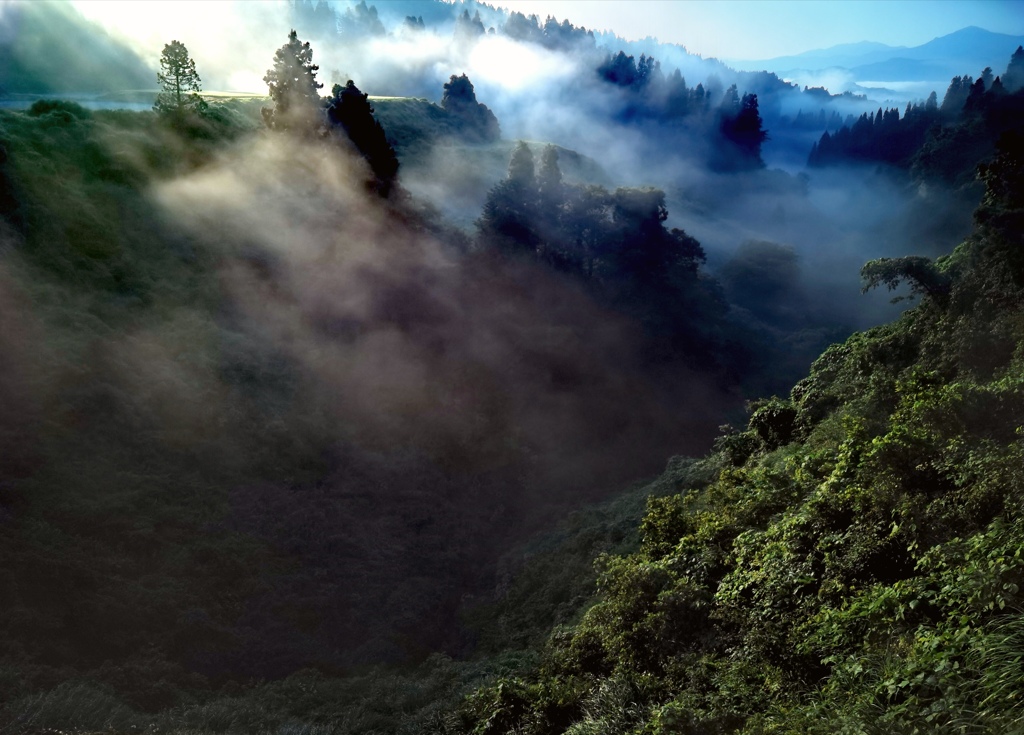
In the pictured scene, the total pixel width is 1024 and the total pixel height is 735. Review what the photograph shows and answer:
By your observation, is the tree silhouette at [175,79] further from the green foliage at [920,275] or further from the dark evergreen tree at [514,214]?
the green foliage at [920,275]

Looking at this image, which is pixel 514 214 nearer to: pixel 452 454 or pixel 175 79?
pixel 452 454

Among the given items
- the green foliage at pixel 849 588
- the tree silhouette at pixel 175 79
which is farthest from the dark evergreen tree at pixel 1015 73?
the green foliage at pixel 849 588

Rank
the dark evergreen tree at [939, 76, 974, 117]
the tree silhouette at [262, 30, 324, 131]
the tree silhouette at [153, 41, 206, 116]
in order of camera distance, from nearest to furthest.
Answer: the tree silhouette at [153, 41, 206, 116] → the tree silhouette at [262, 30, 324, 131] → the dark evergreen tree at [939, 76, 974, 117]

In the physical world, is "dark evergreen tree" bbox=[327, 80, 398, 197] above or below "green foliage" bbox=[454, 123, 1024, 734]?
above

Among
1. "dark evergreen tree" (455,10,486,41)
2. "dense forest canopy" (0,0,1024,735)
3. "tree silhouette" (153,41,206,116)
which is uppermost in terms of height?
"dark evergreen tree" (455,10,486,41)

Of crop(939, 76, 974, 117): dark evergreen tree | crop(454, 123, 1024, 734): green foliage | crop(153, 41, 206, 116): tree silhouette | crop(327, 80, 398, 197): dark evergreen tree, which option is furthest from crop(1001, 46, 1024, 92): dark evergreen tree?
crop(454, 123, 1024, 734): green foliage

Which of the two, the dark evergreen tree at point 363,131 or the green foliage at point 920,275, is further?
the dark evergreen tree at point 363,131

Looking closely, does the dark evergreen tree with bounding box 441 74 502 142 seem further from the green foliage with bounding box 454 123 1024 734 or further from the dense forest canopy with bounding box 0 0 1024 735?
the green foliage with bounding box 454 123 1024 734

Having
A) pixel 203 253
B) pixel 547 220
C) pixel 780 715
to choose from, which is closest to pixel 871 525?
pixel 780 715
